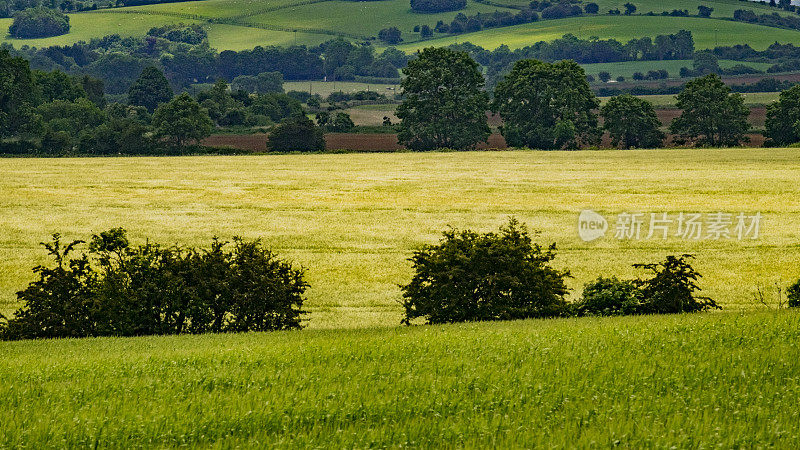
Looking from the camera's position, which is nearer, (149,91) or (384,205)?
(384,205)

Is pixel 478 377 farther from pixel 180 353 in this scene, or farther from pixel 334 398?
pixel 180 353

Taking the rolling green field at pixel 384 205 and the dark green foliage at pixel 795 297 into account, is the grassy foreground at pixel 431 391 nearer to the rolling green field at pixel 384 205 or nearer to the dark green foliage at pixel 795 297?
the dark green foliage at pixel 795 297

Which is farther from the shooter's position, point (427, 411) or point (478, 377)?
point (478, 377)

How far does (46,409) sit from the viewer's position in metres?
12.4

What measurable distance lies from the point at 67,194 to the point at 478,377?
62.6 meters

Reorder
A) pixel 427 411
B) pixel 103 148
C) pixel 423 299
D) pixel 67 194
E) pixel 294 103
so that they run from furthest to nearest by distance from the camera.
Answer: pixel 294 103
pixel 103 148
pixel 67 194
pixel 423 299
pixel 427 411

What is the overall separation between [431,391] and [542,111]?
115 m

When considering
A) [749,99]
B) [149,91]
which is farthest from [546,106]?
[149,91]

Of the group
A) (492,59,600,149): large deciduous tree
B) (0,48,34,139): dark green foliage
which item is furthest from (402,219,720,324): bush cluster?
(0,48,34,139): dark green foliage

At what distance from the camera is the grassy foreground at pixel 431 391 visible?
11.0 metres

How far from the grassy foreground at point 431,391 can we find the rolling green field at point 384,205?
43.1ft

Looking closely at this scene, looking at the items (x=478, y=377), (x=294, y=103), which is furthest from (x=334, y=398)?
(x=294, y=103)

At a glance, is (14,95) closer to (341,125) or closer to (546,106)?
(341,125)

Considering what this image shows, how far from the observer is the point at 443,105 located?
5069 inches
